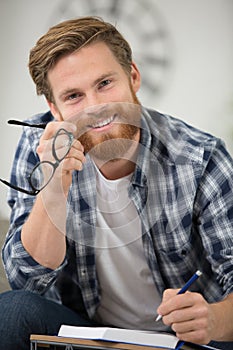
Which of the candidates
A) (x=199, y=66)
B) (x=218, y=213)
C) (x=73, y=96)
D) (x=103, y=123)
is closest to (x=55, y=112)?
(x=73, y=96)

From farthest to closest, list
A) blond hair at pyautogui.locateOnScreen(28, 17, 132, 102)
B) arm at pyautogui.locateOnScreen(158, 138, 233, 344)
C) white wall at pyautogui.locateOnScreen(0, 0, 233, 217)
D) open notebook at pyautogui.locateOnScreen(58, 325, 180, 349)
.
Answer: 1. white wall at pyautogui.locateOnScreen(0, 0, 233, 217)
2. blond hair at pyautogui.locateOnScreen(28, 17, 132, 102)
3. arm at pyautogui.locateOnScreen(158, 138, 233, 344)
4. open notebook at pyautogui.locateOnScreen(58, 325, 180, 349)

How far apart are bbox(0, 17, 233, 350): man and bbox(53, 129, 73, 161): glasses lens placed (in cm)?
7

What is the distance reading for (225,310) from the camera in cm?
138

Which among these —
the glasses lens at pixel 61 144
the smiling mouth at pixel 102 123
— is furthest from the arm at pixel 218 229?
the glasses lens at pixel 61 144

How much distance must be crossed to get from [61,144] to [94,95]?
0.21 meters

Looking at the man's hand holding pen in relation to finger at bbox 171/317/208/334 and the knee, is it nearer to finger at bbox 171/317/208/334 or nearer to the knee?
finger at bbox 171/317/208/334

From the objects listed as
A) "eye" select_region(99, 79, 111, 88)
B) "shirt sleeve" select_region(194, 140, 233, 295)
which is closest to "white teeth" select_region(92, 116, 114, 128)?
"eye" select_region(99, 79, 111, 88)

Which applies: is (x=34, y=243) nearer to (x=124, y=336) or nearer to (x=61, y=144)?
(x=61, y=144)

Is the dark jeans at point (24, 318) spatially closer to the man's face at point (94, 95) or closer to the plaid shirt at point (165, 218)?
the plaid shirt at point (165, 218)

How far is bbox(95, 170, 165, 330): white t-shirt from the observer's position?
1.63m

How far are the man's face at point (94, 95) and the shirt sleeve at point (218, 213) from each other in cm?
22

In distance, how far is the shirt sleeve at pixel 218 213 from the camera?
1.54 meters

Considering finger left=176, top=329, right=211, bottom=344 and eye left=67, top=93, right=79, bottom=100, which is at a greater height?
eye left=67, top=93, right=79, bottom=100

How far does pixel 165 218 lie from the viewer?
1.62 m
